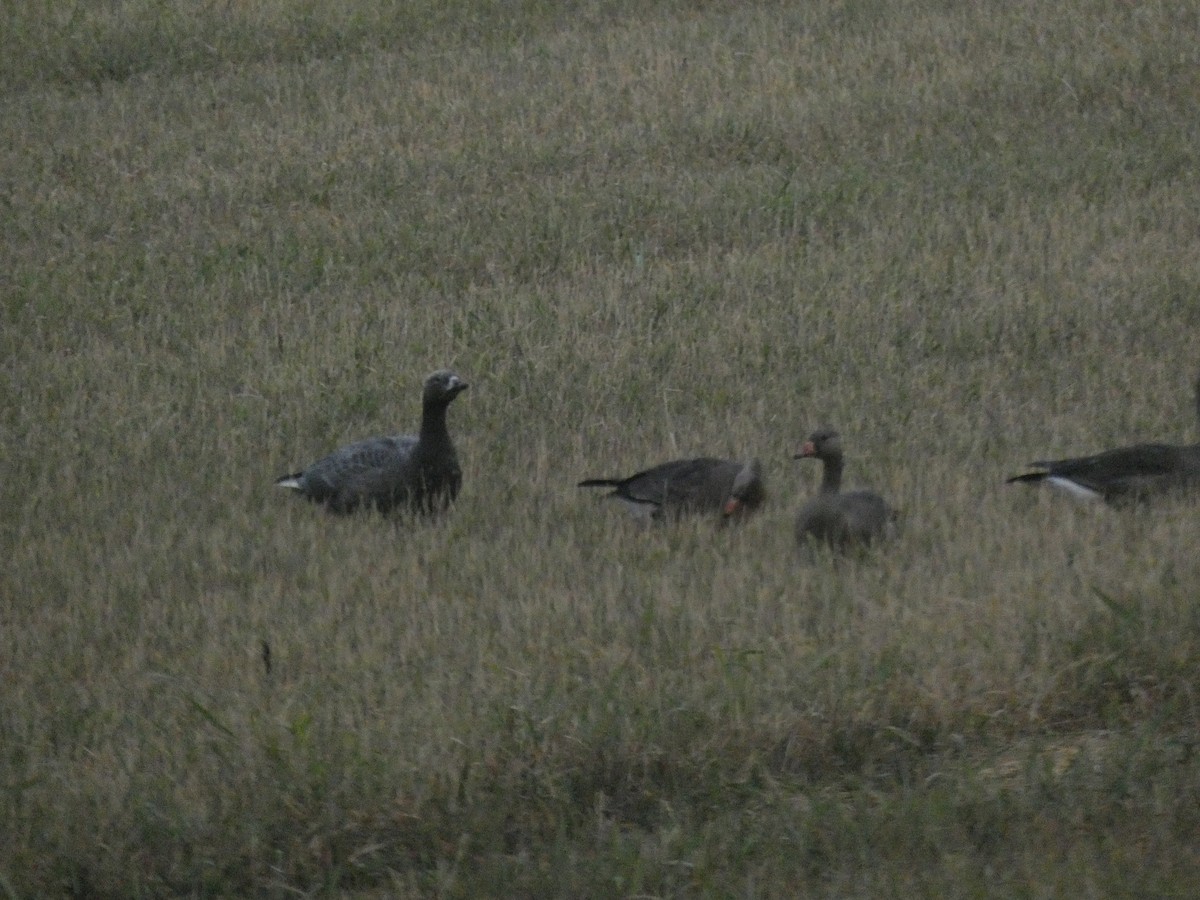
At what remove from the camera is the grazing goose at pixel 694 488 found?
8.28m

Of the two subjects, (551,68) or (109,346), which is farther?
(551,68)

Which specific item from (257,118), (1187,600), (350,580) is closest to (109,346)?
(350,580)

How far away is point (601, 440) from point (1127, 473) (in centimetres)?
326

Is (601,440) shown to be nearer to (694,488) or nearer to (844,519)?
(694,488)

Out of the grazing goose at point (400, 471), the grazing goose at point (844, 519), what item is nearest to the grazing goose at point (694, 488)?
the grazing goose at point (844, 519)

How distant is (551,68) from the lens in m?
20.0

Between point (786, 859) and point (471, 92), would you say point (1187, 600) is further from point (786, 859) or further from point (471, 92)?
point (471, 92)

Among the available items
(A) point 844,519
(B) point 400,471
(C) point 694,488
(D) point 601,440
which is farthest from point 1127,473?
(B) point 400,471

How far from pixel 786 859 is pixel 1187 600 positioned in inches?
90.6

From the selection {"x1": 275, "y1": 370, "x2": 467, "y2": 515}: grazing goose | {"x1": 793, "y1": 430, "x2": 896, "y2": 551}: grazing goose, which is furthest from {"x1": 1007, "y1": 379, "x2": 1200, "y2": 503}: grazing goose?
{"x1": 275, "y1": 370, "x2": 467, "y2": 515}: grazing goose

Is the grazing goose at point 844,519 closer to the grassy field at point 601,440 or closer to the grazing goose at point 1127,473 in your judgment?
the grassy field at point 601,440

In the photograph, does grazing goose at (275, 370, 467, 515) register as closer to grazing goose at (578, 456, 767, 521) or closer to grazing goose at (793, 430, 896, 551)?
grazing goose at (578, 456, 767, 521)

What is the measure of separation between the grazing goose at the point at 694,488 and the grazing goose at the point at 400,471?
0.79 m

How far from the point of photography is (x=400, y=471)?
909 centimetres
